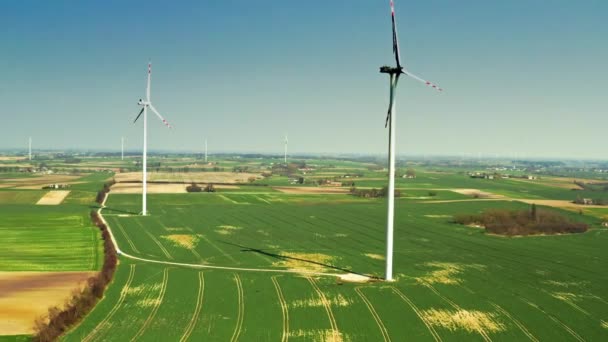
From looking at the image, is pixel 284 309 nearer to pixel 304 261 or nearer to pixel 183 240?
pixel 304 261

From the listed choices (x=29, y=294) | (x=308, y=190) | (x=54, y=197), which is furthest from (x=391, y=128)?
(x=308, y=190)

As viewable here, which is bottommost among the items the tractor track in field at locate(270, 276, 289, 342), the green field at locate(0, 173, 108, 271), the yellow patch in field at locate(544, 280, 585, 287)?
the green field at locate(0, 173, 108, 271)

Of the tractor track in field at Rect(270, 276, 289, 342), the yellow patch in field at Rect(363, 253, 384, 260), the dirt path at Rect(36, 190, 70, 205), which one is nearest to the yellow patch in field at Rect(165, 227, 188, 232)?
the yellow patch in field at Rect(363, 253, 384, 260)

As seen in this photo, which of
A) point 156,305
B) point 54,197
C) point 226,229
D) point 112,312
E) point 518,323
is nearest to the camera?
point 518,323

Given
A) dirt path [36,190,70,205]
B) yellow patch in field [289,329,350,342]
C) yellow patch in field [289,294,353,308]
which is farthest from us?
dirt path [36,190,70,205]

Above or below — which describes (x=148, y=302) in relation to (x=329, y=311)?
below

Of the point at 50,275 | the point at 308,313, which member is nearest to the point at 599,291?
the point at 308,313

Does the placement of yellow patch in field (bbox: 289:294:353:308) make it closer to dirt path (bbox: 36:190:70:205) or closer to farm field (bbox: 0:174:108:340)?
farm field (bbox: 0:174:108:340)
